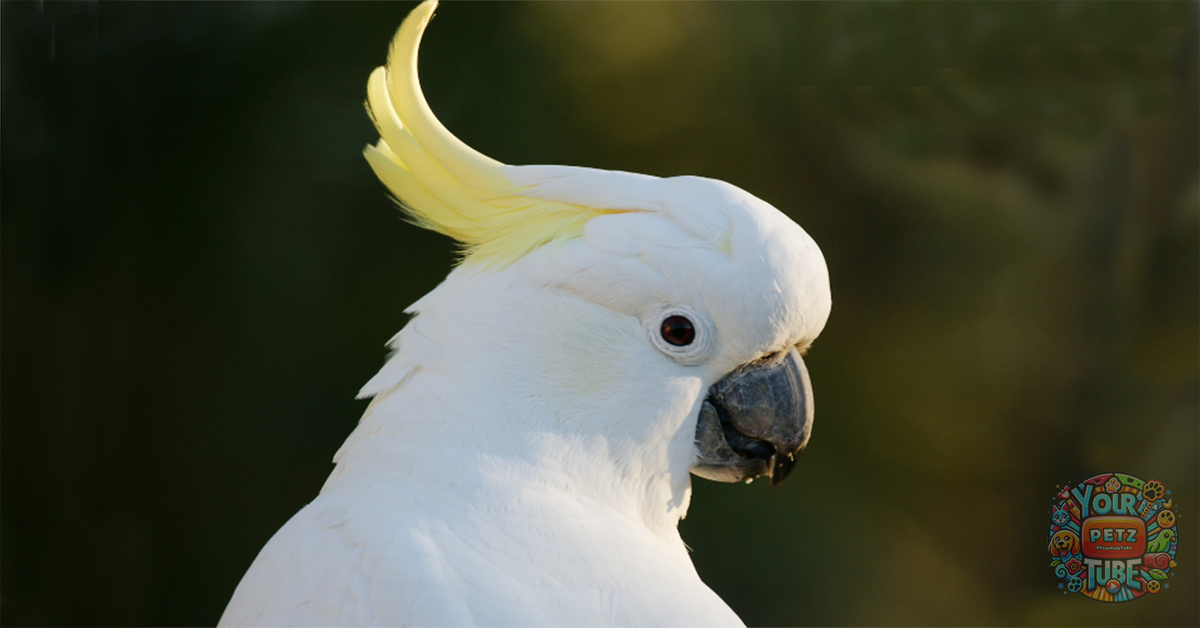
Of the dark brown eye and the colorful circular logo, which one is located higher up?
the dark brown eye

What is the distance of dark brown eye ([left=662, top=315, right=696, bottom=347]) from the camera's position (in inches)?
41.2

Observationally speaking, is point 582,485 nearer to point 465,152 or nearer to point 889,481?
point 465,152

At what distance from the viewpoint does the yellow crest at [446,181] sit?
1099 millimetres

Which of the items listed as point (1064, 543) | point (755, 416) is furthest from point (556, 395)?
point (1064, 543)

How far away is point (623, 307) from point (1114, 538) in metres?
1.56

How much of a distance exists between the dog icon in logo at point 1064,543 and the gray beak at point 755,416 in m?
1.35

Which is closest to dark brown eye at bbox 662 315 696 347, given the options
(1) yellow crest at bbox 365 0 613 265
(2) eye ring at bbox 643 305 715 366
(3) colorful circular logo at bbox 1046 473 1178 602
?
(2) eye ring at bbox 643 305 715 366

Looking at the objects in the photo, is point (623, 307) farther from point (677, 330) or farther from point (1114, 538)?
point (1114, 538)

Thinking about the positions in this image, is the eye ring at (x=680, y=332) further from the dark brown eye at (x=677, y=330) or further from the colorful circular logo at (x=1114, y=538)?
the colorful circular logo at (x=1114, y=538)

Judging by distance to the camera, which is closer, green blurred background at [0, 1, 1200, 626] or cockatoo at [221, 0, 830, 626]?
cockatoo at [221, 0, 830, 626]

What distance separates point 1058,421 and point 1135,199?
0.78 meters

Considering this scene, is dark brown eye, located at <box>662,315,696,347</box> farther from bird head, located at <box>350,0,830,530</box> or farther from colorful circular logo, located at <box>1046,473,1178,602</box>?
colorful circular logo, located at <box>1046,473,1178,602</box>

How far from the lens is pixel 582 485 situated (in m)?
1.02

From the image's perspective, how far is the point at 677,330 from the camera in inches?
41.3
